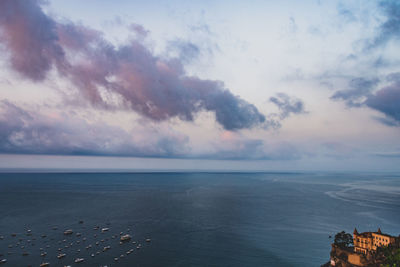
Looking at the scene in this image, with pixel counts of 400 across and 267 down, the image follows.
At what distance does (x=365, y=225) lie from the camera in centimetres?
10394

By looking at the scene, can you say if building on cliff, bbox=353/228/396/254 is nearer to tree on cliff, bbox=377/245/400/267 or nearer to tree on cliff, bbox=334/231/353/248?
tree on cliff, bbox=377/245/400/267

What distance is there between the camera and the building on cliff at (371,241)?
188 feet

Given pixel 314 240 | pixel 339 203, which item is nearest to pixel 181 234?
pixel 314 240

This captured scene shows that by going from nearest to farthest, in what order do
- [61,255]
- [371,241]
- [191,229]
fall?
[371,241], [61,255], [191,229]

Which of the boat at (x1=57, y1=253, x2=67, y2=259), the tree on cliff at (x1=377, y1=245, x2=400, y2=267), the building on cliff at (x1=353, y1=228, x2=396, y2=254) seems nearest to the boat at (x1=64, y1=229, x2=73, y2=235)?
the boat at (x1=57, y1=253, x2=67, y2=259)

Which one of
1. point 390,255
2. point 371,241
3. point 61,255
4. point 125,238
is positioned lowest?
point 125,238

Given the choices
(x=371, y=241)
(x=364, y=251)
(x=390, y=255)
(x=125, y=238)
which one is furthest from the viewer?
(x=125, y=238)

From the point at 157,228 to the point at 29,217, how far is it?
6429cm

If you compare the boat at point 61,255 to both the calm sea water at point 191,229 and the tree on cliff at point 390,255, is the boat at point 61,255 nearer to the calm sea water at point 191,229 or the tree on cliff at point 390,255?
the calm sea water at point 191,229

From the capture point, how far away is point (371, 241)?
194 feet

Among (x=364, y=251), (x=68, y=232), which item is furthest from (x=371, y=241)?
(x=68, y=232)

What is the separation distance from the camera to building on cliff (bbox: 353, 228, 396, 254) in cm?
5722

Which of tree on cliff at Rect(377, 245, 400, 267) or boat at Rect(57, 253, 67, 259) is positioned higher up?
tree on cliff at Rect(377, 245, 400, 267)

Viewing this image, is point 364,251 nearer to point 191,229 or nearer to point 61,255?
point 191,229
